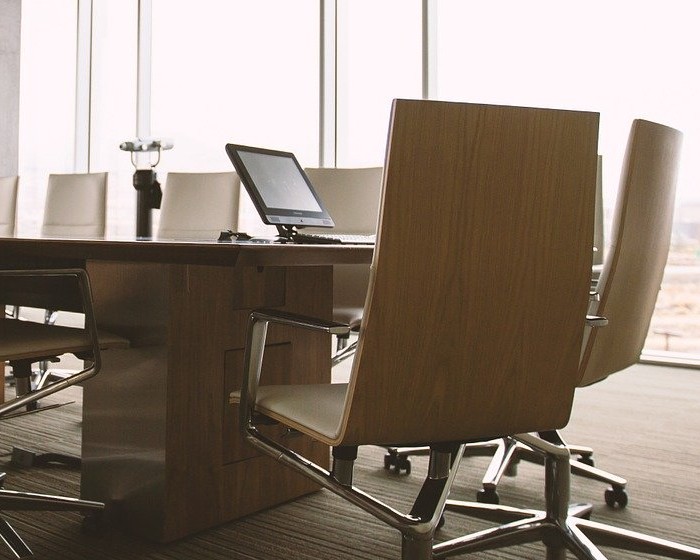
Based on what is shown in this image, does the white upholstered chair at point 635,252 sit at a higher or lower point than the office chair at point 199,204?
lower

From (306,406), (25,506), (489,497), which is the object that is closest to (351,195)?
(489,497)

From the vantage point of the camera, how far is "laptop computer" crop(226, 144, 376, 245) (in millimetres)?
2186

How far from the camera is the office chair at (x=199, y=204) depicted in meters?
3.45

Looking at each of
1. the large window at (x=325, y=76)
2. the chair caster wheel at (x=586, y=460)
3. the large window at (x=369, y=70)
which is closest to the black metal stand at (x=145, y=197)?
the chair caster wheel at (x=586, y=460)

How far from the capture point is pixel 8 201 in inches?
171

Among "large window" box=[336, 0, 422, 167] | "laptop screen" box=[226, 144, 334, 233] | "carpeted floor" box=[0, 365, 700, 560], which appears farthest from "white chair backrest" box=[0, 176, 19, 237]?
"laptop screen" box=[226, 144, 334, 233]

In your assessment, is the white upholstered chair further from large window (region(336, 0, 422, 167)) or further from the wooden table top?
large window (region(336, 0, 422, 167))

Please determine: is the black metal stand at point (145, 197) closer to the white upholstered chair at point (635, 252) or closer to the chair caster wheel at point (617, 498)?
the white upholstered chair at point (635, 252)

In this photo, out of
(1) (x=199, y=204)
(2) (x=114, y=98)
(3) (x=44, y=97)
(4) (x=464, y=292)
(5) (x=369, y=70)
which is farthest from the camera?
(3) (x=44, y=97)

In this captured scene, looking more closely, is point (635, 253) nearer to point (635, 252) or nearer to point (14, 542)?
point (635, 252)

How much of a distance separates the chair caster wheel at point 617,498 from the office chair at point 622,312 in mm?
392

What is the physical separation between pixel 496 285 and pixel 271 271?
2.74 ft

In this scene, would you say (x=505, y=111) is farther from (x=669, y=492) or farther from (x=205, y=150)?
(x=205, y=150)

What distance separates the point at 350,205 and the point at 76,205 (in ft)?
5.17
